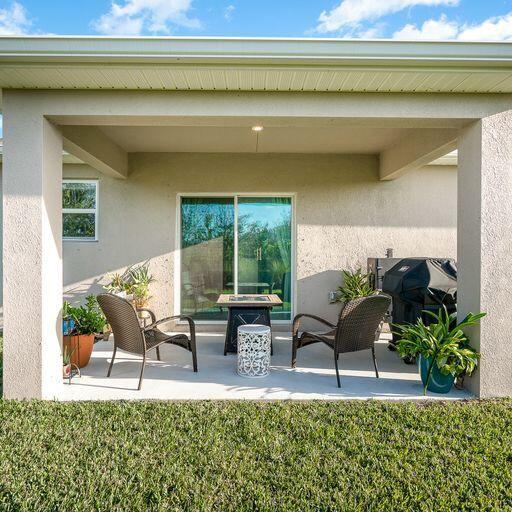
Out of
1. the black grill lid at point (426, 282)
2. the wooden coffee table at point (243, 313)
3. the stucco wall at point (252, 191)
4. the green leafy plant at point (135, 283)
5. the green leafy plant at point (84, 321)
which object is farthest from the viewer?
the stucco wall at point (252, 191)

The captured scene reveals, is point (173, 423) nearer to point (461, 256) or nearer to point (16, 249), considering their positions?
point (16, 249)

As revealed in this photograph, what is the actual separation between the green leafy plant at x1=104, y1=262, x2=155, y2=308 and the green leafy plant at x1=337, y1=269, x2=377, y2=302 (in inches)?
145

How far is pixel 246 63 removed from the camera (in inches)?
140

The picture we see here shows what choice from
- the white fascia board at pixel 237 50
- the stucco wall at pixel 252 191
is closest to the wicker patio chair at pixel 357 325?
the white fascia board at pixel 237 50

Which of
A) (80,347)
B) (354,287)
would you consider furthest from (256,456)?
(354,287)

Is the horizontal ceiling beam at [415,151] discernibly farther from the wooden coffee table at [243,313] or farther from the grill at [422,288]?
the wooden coffee table at [243,313]

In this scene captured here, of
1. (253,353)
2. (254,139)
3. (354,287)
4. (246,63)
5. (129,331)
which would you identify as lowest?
(253,353)

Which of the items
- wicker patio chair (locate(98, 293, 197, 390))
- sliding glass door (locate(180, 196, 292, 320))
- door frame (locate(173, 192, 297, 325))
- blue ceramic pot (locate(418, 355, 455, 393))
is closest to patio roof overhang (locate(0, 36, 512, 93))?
wicker patio chair (locate(98, 293, 197, 390))

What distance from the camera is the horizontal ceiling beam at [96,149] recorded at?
487cm

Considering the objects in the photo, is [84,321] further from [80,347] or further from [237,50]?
[237,50]

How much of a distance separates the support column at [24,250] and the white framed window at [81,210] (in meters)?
3.57

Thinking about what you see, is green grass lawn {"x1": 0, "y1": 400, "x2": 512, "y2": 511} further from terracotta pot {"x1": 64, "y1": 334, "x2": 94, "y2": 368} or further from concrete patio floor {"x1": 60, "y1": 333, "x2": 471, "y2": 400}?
terracotta pot {"x1": 64, "y1": 334, "x2": 94, "y2": 368}

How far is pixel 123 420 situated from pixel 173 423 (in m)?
0.47

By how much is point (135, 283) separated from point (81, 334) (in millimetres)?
2247
